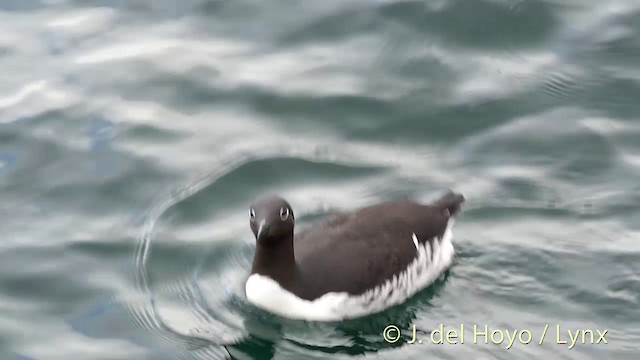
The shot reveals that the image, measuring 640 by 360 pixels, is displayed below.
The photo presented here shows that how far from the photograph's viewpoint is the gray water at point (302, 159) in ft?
30.9

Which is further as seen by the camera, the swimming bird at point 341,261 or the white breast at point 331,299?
the white breast at point 331,299

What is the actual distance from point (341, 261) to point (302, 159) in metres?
2.13

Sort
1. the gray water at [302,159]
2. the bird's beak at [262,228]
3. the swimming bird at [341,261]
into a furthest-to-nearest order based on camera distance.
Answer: the gray water at [302,159]
the swimming bird at [341,261]
the bird's beak at [262,228]

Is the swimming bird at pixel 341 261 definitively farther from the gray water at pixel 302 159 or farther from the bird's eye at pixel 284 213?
the gray water at pixel 302 159

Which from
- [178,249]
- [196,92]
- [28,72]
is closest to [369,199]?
[178,249]

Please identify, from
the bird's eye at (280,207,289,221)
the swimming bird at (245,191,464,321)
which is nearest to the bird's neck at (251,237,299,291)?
the swimming bird at (245,191,464,321)

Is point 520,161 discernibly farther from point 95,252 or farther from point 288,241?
point 95,252

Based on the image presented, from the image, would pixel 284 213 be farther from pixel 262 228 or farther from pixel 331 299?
pixel 331 299

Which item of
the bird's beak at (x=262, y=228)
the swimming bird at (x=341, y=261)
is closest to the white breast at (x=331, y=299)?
the swimming bird at (x=341, y=261)

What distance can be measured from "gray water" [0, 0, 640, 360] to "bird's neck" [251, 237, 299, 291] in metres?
0.32

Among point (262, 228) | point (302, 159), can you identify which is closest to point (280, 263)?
point (262, 228)

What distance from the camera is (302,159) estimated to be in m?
11.4

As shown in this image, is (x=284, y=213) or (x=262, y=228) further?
(x=284, y=213)

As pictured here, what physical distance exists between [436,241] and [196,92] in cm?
342
